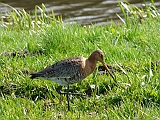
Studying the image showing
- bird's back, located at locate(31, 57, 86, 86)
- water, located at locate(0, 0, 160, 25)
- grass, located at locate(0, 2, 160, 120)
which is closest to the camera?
grass, located at locate(0, 2, 160, 120)

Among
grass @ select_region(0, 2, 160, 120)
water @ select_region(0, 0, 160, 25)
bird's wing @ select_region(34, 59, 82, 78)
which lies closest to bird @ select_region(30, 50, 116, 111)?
bird's wing @ select_region(34, 59, 82, 78)

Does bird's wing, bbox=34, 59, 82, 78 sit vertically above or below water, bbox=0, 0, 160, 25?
above

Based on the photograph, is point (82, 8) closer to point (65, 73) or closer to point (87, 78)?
point (87, 78)

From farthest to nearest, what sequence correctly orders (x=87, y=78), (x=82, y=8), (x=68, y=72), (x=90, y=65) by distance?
(x=82, y=8) < (x=87, y=78) < (x=90, y=65) < (x=68, y=72)

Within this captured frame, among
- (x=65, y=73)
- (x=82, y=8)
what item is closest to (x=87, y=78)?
(x=65, y=73)

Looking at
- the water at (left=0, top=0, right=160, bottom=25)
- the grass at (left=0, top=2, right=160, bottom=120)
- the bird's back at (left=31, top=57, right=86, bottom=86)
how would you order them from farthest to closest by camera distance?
the water at (left=0, top=0, right=160, bottom=25) → the bird's back at (left=31, top=57, right=86, bottom=86) → the grass at (left=0, top=2, right=160, bottom=120)

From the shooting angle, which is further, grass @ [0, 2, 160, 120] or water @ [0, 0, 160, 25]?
water @ [0, 0, 160, 25]

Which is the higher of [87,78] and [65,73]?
[65,73]

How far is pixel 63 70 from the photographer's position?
6.20m

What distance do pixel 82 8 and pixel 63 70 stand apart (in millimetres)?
7707

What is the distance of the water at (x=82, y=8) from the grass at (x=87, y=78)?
3883 millimetres

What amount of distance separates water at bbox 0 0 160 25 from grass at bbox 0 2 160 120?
388cm

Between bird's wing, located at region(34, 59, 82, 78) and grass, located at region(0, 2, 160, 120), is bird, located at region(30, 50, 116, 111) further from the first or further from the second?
grass, located at region(0, 2, 160, 120)

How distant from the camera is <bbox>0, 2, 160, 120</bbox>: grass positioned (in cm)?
554
